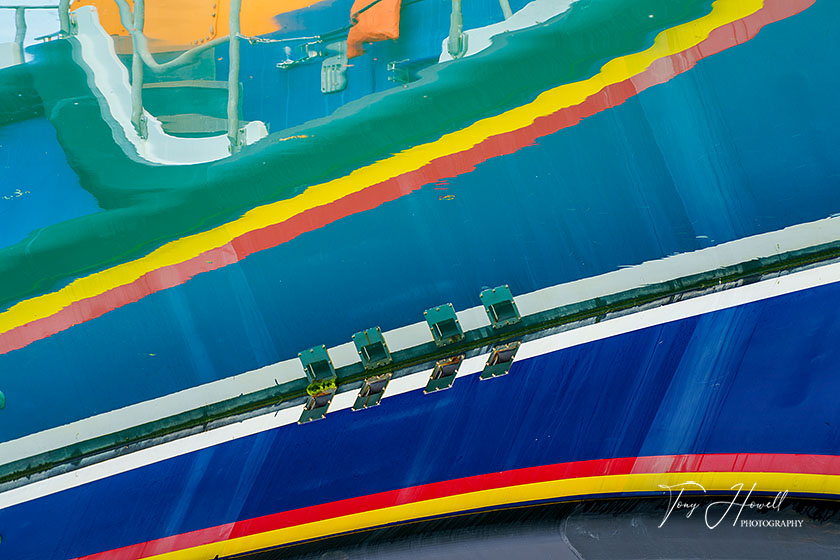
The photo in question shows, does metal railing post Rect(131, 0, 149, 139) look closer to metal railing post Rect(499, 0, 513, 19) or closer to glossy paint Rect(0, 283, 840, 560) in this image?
glossy paint Rect(0, 283, 840, 560)

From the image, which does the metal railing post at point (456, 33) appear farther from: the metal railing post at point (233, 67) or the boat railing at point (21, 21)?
the boat railing at point (21, 21)

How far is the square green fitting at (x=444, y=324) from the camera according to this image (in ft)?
8.46

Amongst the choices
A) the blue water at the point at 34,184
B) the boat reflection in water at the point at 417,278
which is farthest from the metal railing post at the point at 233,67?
the blue water at the point at 34,184

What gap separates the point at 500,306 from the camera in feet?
8.34

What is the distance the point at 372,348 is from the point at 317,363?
250 mm

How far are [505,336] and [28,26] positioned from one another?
256 centimetres

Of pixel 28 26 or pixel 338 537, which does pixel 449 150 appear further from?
pixel 28 26

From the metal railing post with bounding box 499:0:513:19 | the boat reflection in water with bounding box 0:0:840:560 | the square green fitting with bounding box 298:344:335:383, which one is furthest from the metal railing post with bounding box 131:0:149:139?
the metal railing post with bounding box 499:0:513:19

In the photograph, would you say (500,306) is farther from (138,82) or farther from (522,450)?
(138,82)

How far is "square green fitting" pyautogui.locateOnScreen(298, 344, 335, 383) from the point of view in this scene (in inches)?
106

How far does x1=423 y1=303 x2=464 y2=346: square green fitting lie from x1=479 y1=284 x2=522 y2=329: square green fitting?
134mm

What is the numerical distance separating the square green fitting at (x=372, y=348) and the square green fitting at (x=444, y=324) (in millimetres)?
209

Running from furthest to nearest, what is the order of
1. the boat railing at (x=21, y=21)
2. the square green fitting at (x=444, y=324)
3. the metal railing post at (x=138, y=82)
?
the boat railing at (x=21, y=21) < the metal railing post at (x=138, y=82) < the square green fitting at (x=444, y=324)

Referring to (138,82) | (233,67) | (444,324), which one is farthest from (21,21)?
(444,324)
